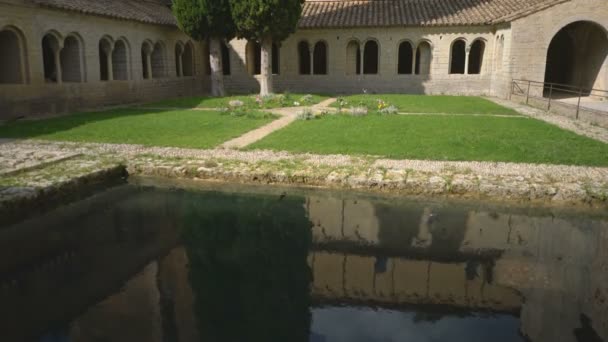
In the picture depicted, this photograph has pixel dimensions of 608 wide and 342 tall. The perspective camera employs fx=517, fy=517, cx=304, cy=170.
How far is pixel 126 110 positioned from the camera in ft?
59.6

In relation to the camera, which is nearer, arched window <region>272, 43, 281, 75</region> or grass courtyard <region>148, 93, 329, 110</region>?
grass courtyard <region>148, 93, 329, 110</region>

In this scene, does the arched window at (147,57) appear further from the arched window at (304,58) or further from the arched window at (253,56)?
the arched window at (304,58)

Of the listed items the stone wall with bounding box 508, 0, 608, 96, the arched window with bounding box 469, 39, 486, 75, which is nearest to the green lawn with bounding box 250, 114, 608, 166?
the stone wall with bounding box 508, 0, 608, 96

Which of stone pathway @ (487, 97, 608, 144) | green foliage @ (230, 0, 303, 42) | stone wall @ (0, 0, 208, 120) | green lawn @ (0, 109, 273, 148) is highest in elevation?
green foliage @ (230, 0, 303, 42)

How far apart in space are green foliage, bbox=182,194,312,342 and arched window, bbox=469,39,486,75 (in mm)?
20500

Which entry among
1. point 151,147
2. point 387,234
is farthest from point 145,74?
point 387,234

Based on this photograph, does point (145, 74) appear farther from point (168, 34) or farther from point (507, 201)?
point (507, 201)

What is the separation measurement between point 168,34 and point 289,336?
72.7 feet

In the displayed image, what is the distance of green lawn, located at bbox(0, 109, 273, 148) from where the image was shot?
1211cm

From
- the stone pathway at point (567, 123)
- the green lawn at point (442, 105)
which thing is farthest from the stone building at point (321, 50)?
the stone pathway at point (567, 123)

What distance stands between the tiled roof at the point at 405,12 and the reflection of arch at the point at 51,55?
11693 millimetres

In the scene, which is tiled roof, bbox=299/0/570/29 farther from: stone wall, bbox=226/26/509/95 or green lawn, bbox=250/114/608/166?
green lawn, bbox=250/114/608/166

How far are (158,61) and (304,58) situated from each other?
8.26 m

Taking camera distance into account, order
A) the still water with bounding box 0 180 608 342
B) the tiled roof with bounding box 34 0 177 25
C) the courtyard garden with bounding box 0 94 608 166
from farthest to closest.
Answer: the tiled roof with bounding box 34 0 177 25, the courtyard garden with bounding box 0 94 608 166, the still water with bounding box 0 180 608 342
